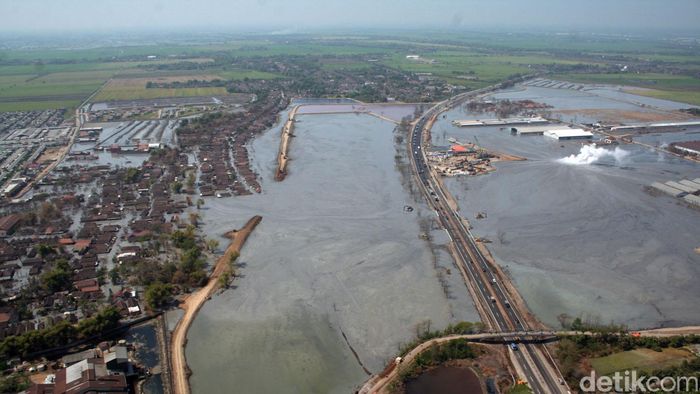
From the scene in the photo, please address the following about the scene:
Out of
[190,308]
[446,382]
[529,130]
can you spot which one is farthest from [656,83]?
[190,308]

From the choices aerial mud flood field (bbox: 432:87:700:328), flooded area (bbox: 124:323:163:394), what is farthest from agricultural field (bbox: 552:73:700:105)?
flooded area (bbox: 124:323:163:394)

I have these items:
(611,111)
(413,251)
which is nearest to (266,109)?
(413,251)

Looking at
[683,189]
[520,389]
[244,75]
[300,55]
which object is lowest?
[520,389]

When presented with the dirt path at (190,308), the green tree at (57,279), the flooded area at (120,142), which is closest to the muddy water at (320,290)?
the dirt path at (190,308)

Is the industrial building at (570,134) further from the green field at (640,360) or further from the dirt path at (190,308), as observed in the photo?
the green field at (640,360)

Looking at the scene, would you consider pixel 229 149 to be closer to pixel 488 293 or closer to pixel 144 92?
pixel 488 293

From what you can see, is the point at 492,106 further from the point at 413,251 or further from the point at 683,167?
the point at 413,251

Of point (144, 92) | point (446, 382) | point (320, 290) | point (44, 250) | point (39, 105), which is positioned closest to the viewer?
point (446, 382)
